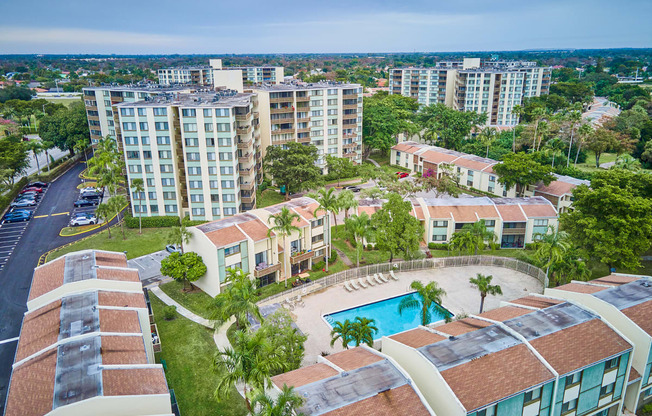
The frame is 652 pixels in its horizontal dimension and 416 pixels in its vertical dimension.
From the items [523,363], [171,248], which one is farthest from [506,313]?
[171,248]

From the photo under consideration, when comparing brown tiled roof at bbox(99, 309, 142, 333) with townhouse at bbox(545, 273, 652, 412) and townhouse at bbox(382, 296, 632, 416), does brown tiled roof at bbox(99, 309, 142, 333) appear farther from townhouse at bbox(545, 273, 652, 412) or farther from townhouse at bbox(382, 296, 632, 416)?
townhouse at bbox(545, 273, 652, 412)

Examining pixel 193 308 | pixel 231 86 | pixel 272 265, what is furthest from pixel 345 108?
pixel 193 308

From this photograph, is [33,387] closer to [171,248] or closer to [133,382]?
[133,382]

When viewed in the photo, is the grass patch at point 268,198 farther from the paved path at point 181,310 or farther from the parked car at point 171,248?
the paved path at point 181,310

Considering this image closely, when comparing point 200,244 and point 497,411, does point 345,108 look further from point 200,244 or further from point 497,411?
point 497,411

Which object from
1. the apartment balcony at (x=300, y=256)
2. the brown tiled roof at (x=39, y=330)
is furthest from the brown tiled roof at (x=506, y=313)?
the brown tiled roof at (x=39, y=330)
